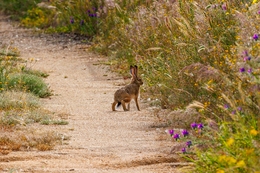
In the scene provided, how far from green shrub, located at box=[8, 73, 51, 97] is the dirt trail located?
0.68 ft

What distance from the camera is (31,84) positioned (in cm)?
1060

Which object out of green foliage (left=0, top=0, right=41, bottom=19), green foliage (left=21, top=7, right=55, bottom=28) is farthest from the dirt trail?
green foliage (left=0, top=0, right=41, bottom=19)

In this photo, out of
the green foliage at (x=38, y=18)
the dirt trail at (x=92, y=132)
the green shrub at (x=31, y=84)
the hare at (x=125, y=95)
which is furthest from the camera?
the green foliage at (x=38, y=18)

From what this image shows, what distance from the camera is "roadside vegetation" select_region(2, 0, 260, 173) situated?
5.38 meters

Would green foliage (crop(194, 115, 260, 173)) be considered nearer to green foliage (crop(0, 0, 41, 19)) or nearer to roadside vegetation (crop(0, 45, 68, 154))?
roadside vegetation (crop(0, 45, 68, 154))

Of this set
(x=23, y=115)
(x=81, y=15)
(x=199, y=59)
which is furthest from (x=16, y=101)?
(x=81, y=15)

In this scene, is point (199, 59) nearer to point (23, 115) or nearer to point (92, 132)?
point (92, 132)

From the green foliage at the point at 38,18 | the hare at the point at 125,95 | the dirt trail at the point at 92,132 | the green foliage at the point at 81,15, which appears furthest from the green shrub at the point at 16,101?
the green foliage at the point at 38,18

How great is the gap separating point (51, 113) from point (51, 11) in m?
10.7

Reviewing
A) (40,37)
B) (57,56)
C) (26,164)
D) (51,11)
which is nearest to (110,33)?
(57,56)

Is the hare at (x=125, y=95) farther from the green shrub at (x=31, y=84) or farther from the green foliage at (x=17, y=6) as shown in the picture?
the green foliage at (x=17, y=6)

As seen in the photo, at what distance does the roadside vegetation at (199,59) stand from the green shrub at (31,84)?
4.88ft

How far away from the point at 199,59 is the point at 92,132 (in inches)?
59.1

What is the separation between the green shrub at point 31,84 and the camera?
10.4m
